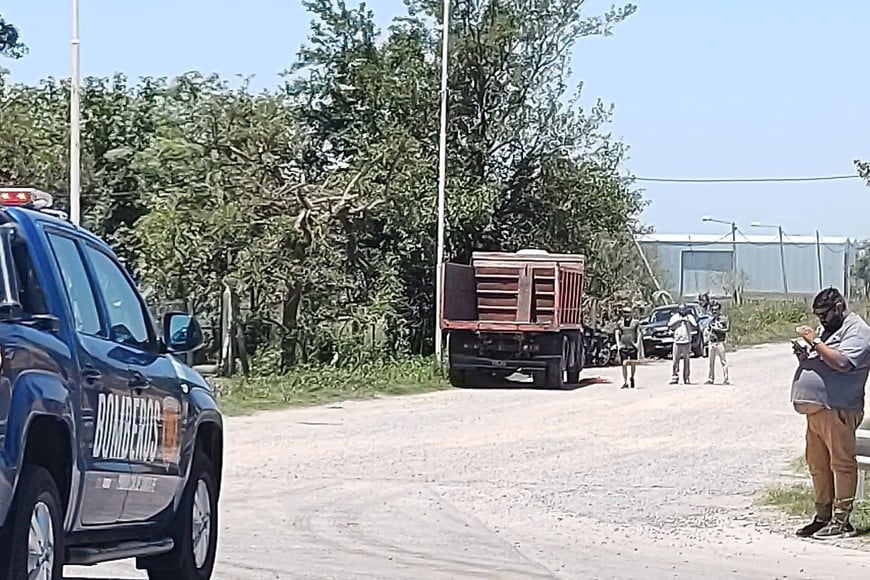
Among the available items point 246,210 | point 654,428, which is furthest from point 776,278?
point 654,428

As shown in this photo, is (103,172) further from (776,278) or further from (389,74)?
(776,278)

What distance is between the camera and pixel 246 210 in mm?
36688

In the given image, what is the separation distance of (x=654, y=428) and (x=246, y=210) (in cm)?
1543

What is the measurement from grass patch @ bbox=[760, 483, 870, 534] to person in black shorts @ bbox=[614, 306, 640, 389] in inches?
699

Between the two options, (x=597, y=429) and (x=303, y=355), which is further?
(x=303, y=355)

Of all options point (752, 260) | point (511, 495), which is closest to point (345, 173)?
point (511, 495)

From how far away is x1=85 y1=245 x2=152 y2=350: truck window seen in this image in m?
8.42

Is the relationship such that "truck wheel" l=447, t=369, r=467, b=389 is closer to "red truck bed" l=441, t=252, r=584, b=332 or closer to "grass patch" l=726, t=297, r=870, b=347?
"red truck bed" l=441, t=252, r=584, b=332

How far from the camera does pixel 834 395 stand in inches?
487

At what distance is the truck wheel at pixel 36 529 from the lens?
660cm

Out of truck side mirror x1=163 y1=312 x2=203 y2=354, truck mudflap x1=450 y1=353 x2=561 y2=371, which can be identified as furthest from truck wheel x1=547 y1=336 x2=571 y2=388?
truck side mirror x1=163 y1=312 x2=203 y2=354

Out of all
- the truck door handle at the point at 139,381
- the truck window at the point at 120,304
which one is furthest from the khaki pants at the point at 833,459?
the truck door handle at the point at 139,381

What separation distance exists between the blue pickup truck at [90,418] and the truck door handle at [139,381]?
13 millimetres

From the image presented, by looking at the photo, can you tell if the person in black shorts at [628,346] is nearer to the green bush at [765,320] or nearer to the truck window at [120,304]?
the green bush at [765,320]
